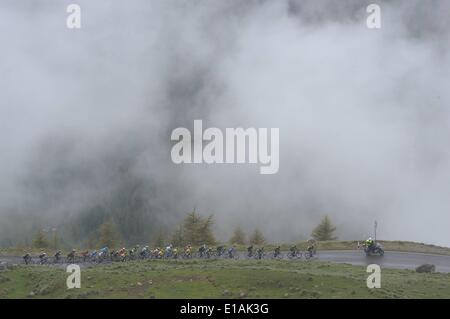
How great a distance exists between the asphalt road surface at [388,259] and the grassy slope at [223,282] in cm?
700

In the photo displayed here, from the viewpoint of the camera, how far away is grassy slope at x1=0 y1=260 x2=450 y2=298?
237ft

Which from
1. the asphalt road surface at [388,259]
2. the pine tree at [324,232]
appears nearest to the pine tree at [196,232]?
the pine tree at [324,232]

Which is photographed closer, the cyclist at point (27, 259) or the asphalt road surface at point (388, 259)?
the asphalt road surface at point (388, 259)

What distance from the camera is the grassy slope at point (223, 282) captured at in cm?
7219

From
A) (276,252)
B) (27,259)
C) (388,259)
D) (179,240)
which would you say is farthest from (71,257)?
(388,259)

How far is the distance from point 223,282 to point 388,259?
33.1m

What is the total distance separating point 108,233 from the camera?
450ft

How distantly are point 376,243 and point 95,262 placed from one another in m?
44.0

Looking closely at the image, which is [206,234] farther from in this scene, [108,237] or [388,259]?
[388,259]

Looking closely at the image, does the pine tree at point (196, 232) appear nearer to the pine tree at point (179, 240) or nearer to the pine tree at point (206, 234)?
the pine tree at point (206, 234)

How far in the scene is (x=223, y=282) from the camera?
76625mm
